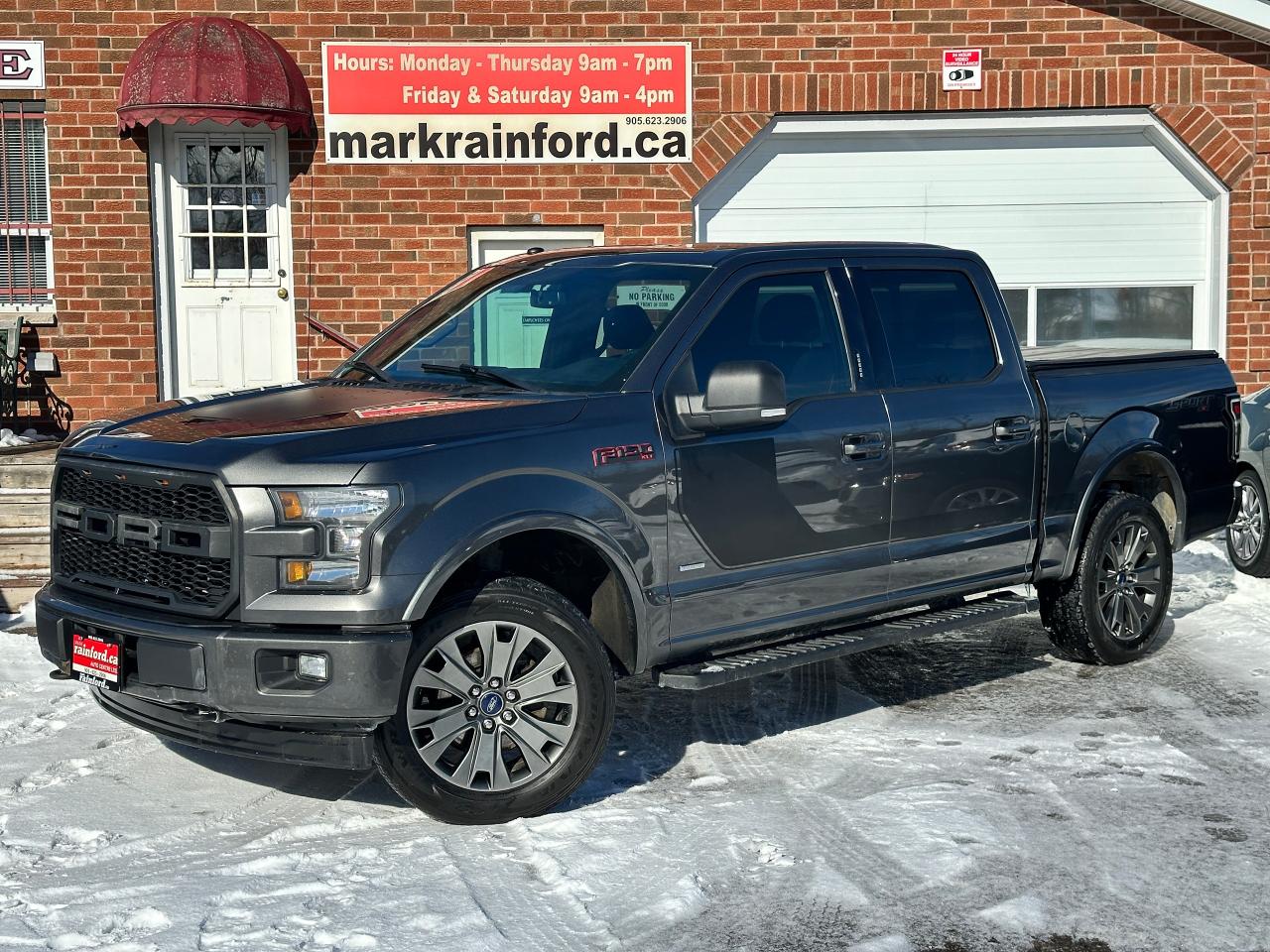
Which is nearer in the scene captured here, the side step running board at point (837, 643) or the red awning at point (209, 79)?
the side step running board at point (837, 643)

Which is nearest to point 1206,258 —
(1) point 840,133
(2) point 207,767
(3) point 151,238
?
(1) point 840,133

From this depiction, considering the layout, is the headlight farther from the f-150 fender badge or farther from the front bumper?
the f-150 fender badge

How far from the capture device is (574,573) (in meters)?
5.46

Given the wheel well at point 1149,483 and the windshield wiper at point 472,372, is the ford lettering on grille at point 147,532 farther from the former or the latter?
the wheel well at point 1149,483

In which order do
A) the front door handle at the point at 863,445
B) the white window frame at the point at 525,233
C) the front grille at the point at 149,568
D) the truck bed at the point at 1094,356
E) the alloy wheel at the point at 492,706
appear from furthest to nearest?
1. the white window frame at the point at 525,233
2. the truck bed at the point at 1094,356
3. the front door handle at the point at 863,445
4. the alloy wheel at the point at 492,706
5. the front grille at the point at 149,568

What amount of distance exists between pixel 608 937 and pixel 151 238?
10.7 meters

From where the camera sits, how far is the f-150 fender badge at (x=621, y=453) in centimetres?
517

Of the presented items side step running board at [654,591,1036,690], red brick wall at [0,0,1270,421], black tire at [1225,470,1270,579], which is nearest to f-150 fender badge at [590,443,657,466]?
side step running board at [654,591,1036,690]

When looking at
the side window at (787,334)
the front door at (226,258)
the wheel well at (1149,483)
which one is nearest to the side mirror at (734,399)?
the side window at (787,334)

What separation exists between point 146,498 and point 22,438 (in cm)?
854

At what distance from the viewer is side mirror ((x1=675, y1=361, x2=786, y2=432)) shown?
5.35 m

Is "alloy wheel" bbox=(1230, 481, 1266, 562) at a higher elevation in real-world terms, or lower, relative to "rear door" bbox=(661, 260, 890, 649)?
lower

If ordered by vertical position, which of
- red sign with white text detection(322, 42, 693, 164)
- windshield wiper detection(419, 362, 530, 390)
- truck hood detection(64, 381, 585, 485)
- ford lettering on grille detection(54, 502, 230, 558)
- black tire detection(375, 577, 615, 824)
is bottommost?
black tire detection(375, 577, 615, 824)

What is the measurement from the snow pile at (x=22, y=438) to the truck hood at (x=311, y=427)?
711 cm
